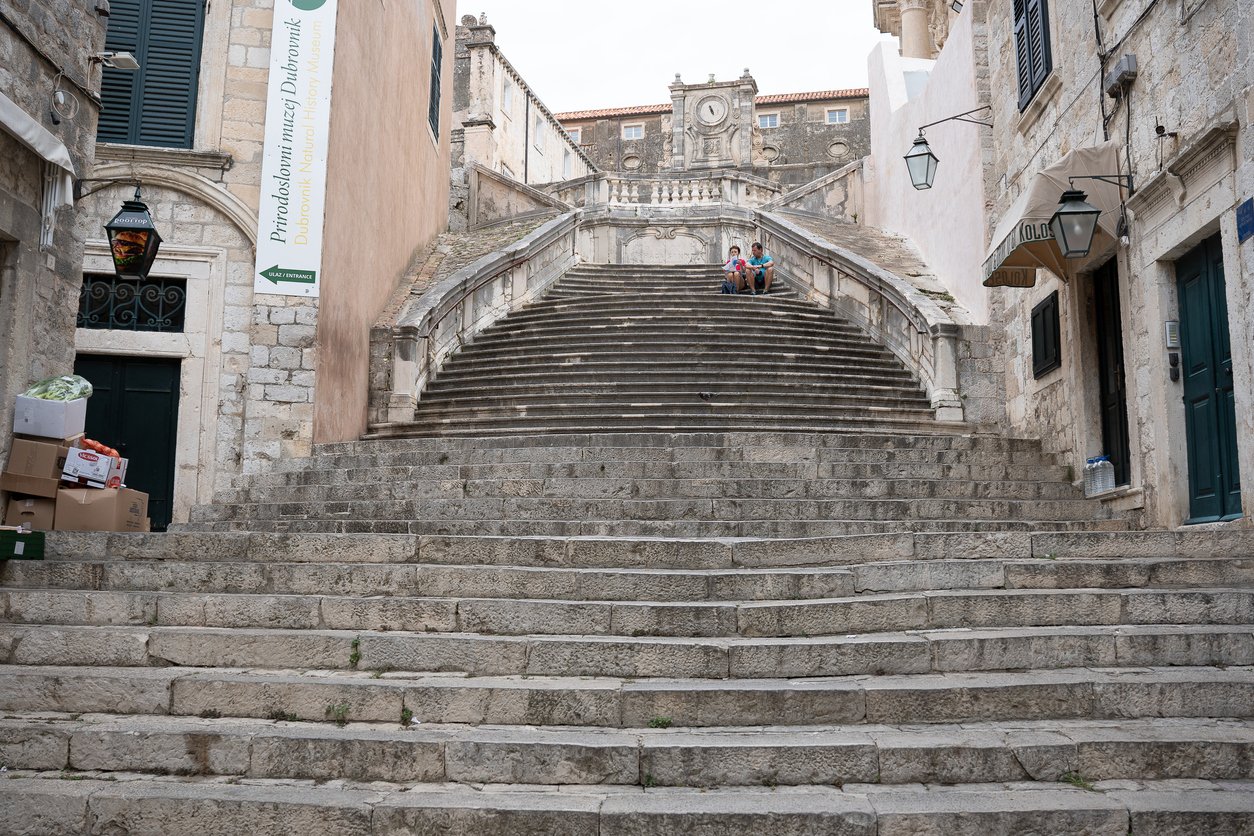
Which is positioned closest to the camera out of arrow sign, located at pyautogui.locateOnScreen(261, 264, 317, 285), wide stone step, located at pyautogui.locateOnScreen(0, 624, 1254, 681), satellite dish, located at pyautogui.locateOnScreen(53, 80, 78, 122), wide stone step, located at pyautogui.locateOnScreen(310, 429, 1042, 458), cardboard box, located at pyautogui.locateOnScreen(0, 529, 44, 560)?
wide stone step, located at pyautogui.locateOnScreen(0, 624, 1254, 681)

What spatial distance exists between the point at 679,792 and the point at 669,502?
356 cm

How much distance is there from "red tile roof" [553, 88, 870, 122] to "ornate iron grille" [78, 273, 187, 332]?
32.9 meters

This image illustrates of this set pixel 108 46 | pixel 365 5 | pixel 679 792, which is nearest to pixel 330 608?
pixel 679 792

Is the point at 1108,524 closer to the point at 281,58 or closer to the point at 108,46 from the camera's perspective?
the point at 281,58

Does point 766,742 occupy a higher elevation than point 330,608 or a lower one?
lower

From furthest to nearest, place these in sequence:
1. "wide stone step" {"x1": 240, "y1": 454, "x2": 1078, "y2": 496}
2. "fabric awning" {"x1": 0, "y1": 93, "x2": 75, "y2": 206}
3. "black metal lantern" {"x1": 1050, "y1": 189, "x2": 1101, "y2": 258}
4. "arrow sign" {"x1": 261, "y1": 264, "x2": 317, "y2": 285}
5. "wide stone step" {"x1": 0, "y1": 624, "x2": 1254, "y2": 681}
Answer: "arrow sign" {"x1": 261, "y1": 264, "x2": 317, "y2": 285}, "wide stone step" {"x1": 240, "y1": 454, "x2": 1078, "y2": 496}, "black metal lantern" {"x1": 1050, "y1": 189, "x2": 1101, "y2": 258}, "fabric awning" {"x1": 0, "y1": 93, "x2": 75, "y2": 206}, "wide stone step" {"x1": 0, "y1": 624, "x2": 1254, "y2": 681}

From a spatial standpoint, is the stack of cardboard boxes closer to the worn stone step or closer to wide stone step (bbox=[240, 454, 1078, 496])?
the worn stone step

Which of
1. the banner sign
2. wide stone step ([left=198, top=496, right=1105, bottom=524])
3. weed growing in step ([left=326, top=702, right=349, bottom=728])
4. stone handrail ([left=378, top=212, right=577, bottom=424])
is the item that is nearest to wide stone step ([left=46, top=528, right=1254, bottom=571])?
wide stone step ([left=198, top=496, right=1105, bottom=524])

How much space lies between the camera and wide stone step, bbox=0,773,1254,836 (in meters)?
3.92

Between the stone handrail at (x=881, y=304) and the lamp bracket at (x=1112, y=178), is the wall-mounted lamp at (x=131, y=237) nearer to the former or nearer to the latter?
the lamp bracket at (x=1112, y=178)

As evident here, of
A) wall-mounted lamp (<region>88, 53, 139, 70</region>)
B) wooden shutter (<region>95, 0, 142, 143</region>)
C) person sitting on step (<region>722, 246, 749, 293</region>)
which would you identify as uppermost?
wooden shutter (<region>95, 0, 142, 143</region>)

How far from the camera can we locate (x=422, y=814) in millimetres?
4094

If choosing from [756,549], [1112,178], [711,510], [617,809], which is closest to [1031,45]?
[1112,178]

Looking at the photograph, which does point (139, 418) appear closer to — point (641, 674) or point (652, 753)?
point (641, 674)
